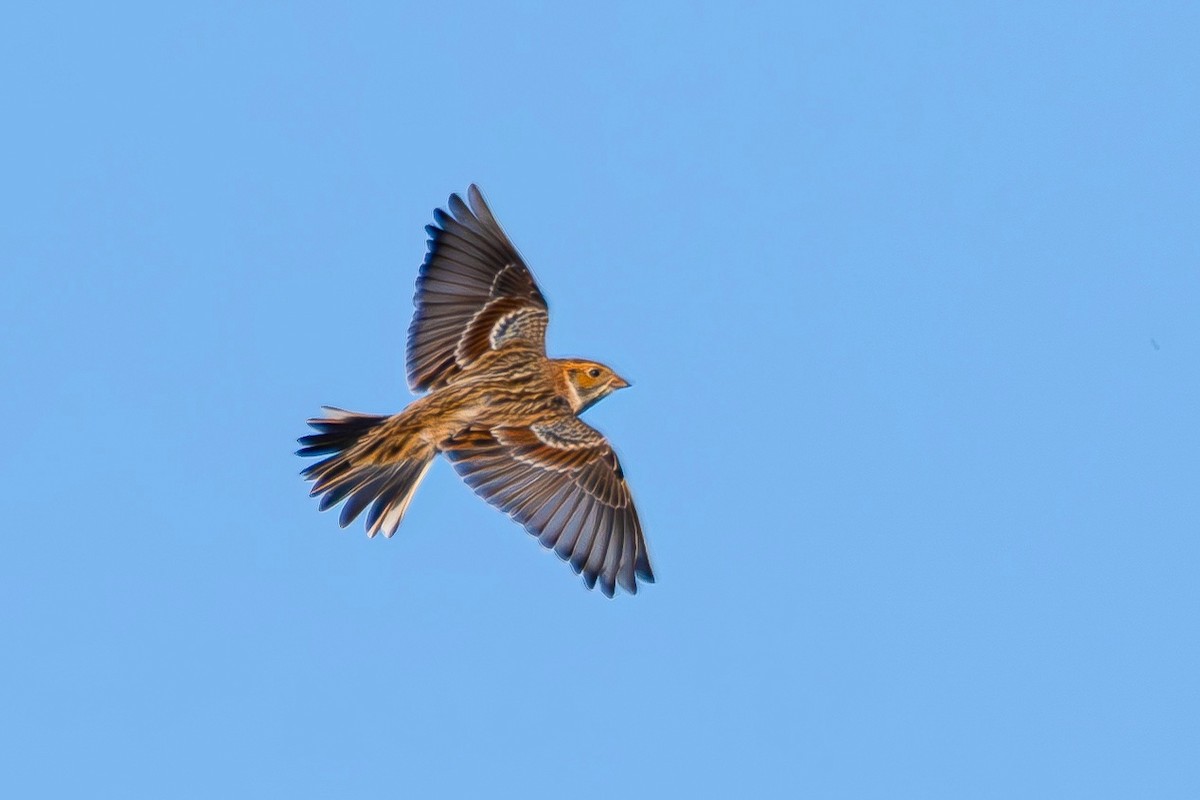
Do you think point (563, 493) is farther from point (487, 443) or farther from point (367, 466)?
point (367, 466)

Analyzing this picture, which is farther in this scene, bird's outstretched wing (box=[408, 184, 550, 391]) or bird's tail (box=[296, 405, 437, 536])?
bird's outstretched wing (box=[408, 184, 550, 391])

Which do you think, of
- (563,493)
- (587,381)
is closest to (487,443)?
(563,493)

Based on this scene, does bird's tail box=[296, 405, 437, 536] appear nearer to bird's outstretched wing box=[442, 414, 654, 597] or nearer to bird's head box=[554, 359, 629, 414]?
bird's outstretched wing box=[442, 414, 654, 597]

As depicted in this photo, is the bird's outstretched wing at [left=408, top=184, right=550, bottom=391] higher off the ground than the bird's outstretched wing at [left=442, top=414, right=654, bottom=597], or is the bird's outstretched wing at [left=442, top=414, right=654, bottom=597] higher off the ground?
the bird's outstretched wing at [left=408, top=184, right=550, bottom=391]

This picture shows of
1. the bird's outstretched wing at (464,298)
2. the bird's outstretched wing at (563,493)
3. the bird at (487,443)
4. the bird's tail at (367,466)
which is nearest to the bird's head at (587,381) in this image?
the bird at (487,443)

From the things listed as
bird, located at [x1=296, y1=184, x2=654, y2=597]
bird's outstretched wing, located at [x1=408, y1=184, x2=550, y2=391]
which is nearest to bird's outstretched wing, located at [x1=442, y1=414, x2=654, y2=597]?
bird, located at [x1=296, y1=184, x2=654, y2=597]

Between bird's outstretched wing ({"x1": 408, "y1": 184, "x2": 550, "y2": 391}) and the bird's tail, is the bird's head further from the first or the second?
the bird's tail

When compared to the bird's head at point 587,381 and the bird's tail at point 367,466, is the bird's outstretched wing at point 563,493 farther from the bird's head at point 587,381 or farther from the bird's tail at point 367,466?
the bird's head at point 587,381
